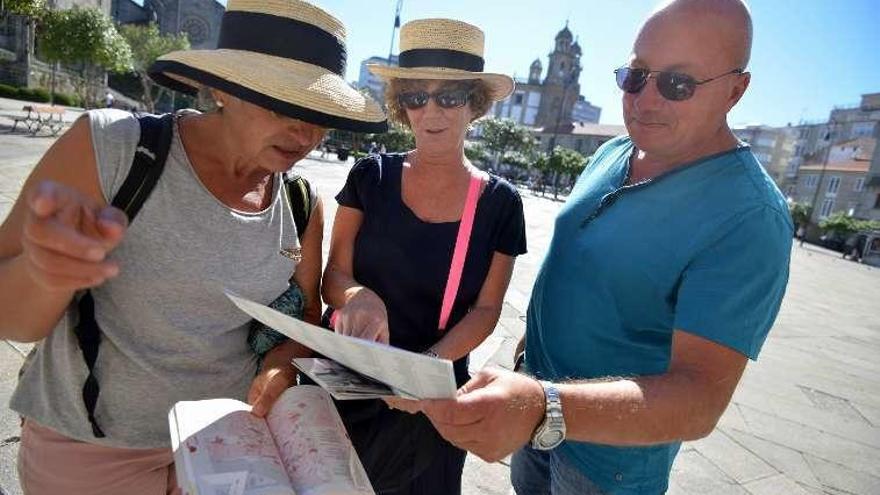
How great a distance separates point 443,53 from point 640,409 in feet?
4.88

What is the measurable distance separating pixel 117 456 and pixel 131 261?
56 centimetres

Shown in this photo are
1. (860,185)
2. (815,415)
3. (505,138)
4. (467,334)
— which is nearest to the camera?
(467,334)

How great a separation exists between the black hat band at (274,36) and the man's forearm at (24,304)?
768mm

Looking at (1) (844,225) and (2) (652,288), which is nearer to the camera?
(2) (652,288)

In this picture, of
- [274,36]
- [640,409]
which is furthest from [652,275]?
[274,36]

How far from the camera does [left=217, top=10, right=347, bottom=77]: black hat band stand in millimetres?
1358

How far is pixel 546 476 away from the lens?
198 centimetres

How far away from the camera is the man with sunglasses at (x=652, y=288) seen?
1083mm

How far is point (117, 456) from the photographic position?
1.37 m

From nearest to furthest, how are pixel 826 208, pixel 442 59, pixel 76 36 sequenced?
pixel 442 59 → pixel 76 36 → pixel 826 208

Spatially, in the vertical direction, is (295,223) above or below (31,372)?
above

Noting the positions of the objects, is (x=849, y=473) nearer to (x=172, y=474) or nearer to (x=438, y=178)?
(x=438, y=178)

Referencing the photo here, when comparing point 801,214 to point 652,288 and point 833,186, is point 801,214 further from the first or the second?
point 652,288

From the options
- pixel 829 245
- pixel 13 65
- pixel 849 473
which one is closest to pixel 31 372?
pixel 849 473
